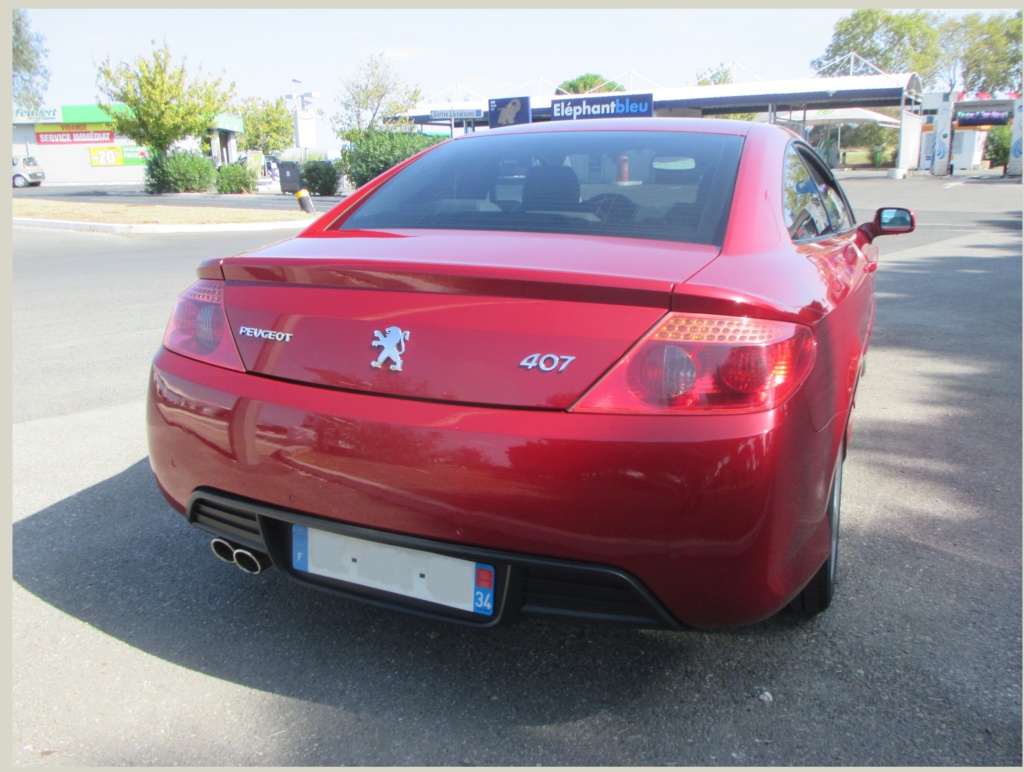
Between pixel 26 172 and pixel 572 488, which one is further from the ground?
pixel 26 172

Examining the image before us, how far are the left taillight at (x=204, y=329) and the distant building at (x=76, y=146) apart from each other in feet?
195

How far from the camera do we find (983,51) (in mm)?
79688

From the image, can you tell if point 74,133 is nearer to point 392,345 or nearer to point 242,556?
point 242,556

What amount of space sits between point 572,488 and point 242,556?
3.44ft

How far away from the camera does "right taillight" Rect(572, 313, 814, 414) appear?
1834 millimetres

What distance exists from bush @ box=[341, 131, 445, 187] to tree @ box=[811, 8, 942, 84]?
6966 cm

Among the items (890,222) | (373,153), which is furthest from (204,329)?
(373,153)

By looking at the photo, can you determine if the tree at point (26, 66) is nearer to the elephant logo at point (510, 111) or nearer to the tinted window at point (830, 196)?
the elephant logo at point (510, 111)

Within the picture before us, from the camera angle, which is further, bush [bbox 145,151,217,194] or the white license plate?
bush [bbox 145,151,217,194]

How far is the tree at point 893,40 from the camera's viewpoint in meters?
81.5

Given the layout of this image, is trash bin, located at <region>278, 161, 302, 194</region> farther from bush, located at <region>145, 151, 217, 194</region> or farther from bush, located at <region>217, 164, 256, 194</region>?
bush, located at <region>145, 151, 217, 194</region>

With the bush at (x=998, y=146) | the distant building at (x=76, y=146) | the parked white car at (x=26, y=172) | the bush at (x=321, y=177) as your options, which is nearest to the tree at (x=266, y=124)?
the distant building at (x=76, y=146)

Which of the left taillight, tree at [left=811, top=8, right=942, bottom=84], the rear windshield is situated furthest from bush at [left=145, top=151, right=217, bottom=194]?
tree at [left=811, top=8, right=942, bottom=84]

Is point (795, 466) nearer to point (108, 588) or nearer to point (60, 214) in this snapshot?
point (108, 588)
